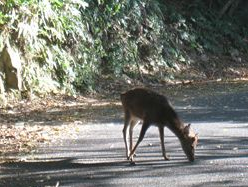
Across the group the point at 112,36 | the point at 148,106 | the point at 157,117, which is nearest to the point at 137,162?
the point at 157,117

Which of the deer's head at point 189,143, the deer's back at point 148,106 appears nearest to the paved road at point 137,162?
the deer's head at point 189,143

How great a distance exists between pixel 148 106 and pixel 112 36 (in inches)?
512

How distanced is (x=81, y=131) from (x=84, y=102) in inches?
204

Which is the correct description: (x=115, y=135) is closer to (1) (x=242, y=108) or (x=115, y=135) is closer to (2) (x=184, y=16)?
(1) (x=242, y=108)

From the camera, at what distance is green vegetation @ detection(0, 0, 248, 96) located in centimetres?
1739

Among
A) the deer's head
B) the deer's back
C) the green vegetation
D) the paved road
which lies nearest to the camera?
the paved road

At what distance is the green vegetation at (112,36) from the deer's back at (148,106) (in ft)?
22.6

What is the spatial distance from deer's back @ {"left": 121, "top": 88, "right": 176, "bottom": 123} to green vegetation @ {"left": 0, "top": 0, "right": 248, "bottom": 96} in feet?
22.6

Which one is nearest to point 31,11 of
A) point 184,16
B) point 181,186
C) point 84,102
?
point 84,102

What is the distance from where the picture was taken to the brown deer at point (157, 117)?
368 inches

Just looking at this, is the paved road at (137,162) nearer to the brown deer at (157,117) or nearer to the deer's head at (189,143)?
the deer's head at (189,143)

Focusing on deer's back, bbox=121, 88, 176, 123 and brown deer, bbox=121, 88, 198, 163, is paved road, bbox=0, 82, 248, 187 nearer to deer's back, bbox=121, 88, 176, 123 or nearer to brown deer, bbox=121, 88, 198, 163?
brown deer, bbox=121, 88, 198, 163

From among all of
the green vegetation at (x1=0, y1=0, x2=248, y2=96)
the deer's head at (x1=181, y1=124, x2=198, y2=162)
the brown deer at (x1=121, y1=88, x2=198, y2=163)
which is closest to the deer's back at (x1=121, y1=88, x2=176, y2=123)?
the brown deer at (x1=121, y1=88, x2=198, y2=163)

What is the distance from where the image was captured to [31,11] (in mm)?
17422
